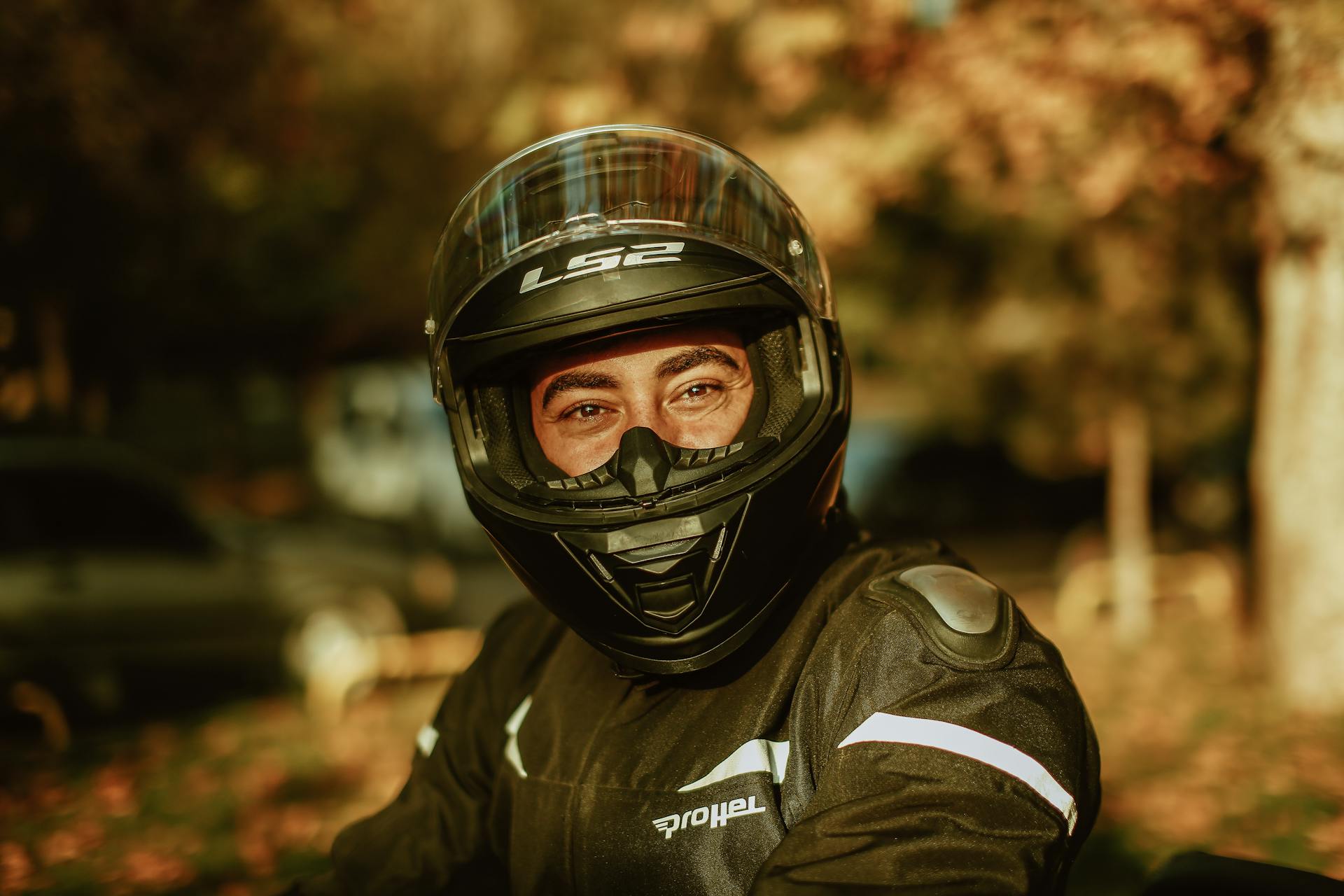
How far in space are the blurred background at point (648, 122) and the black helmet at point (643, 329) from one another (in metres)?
2.18

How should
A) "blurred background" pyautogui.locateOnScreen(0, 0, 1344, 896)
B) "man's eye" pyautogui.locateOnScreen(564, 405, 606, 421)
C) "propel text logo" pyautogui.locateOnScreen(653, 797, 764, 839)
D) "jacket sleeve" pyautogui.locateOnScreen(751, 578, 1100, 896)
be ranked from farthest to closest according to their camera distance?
"blurred background" pyautogui.locateOnScreen(0, 0, 1344, 896) < "man's eye" pyautogui.locateOnScreen(564, 405, 606, 421) < "propel text logo" pyautogui.locateOnScreen(653, 797, 764, 839) < "jacket sleeve" pyautogui.locateOnScreen(751, 578, 1100, 896)

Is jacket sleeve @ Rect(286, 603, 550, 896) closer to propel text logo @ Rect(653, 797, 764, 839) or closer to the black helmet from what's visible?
the black helmet

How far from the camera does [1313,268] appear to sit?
14.7 feet

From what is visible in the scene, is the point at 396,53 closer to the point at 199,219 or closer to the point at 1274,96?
the point at 199,219

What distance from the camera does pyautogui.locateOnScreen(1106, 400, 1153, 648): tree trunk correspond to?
29.0 ft

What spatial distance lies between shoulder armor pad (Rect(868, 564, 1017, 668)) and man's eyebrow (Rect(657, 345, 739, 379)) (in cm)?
61

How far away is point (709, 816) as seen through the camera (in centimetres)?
165

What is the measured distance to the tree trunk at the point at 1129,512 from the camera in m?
8.85

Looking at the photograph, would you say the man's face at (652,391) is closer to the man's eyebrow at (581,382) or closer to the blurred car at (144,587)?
the man's eyebrow at (581,382)

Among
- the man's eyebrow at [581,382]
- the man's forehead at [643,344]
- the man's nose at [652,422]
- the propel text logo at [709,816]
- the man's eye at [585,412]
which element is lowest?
the propel text logo at [709,816]

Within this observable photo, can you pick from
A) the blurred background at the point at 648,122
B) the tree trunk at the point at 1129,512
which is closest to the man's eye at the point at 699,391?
the blurred background at the point at 648,122

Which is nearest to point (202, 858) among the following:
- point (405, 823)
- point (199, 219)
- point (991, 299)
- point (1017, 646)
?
point (405, 823)

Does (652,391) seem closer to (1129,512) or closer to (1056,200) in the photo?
(1056,200)

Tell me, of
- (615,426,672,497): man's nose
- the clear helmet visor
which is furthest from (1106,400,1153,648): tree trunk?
(615,426,672,497): man's nose
